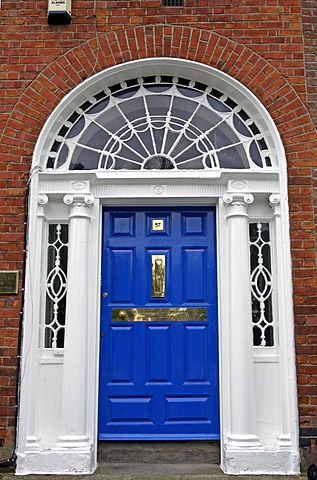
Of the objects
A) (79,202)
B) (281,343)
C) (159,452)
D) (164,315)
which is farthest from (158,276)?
(159,452)

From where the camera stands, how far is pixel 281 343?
466 cm

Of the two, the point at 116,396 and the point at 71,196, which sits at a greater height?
the point at 71,196

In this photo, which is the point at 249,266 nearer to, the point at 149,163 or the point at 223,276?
the point at 223,276

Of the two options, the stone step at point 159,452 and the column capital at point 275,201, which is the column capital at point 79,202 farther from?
the stone step at point 159,452

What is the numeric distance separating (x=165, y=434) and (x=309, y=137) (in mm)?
3165

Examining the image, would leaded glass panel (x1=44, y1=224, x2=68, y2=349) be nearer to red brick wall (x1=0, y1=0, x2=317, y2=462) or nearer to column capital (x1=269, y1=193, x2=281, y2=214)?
red brick wall (x1=0, y1=0, x2=317, y2=462)

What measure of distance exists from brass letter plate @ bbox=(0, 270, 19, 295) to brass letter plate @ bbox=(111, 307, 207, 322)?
3.20 feet

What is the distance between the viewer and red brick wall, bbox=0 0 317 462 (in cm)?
479

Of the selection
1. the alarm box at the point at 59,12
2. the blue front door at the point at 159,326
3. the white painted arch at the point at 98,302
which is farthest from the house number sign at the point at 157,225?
the alarm box at the point at 59,12

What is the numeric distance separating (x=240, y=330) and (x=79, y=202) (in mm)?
1943

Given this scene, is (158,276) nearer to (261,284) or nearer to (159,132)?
(261,284)

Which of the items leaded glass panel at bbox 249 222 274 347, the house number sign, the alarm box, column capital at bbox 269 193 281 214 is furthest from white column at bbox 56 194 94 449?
the alarm box

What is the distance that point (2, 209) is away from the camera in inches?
190

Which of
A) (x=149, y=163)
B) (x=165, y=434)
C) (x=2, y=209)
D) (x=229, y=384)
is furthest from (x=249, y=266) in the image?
(x=2, y=209)
